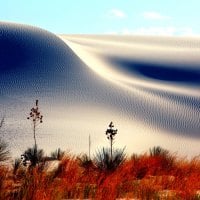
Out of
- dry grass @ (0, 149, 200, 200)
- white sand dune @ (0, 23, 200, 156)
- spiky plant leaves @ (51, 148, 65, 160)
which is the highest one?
white sand dune @ (0, 23, 200, 156)

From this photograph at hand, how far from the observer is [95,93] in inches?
2335

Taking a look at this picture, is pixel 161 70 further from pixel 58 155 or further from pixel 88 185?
pixel 88 185

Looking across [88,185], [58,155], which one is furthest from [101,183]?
[58,155]

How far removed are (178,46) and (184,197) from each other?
89.9m

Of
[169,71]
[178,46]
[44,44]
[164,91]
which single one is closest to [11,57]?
[44,44]

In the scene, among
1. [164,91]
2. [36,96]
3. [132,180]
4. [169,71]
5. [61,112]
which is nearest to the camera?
[132,180]

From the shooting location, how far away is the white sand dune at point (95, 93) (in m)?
42.9

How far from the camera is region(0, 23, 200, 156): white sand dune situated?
141 feet

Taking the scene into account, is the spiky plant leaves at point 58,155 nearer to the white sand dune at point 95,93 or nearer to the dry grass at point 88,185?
the dry grass at point 88,185

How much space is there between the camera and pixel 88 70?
65125mm

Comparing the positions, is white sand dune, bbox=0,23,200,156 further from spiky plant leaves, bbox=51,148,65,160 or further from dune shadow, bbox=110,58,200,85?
spiky plant leaves, bbox=51,148,65,160

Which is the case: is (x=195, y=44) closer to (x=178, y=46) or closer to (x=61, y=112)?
(x=178, y=46)

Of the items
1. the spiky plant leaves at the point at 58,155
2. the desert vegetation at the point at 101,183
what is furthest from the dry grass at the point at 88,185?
the spiky plant leaves at the point at 58,155

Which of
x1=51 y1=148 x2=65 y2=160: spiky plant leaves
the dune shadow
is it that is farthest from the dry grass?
the dune shadow
